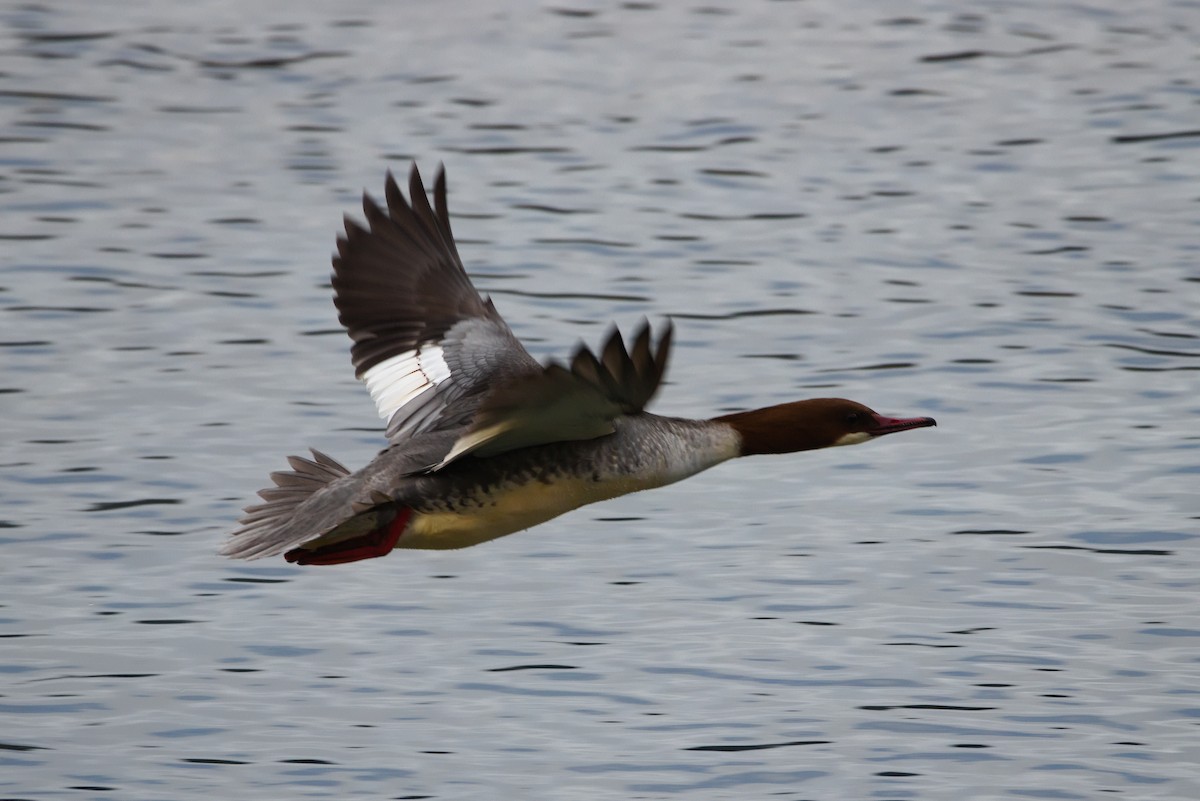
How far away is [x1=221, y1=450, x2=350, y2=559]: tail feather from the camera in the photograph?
19.7ft

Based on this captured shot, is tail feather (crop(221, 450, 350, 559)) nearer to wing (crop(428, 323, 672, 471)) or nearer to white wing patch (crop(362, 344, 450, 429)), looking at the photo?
white wing patch (crop(362, 344, 450, 429))

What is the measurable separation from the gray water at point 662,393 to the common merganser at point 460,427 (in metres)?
0.64

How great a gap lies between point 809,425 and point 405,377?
132 centimetres

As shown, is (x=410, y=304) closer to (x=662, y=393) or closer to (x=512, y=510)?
(x=512, y=510)

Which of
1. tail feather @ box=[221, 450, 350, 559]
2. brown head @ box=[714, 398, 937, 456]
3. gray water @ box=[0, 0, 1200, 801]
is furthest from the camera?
brown head @ box=[714, 398, 937, 456]

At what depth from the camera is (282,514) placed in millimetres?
6273

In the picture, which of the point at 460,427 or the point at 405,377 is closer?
the point at 460,427

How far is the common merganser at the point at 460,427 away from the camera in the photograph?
222 inches

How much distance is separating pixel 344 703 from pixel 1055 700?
223cm

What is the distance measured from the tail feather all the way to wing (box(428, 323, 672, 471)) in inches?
19.6

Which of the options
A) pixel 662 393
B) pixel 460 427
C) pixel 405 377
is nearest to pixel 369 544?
pixel 460 427

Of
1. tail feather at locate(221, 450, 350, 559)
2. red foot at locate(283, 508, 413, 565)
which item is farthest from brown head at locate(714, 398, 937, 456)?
tail feather at locate(221, 450, 350, 559)

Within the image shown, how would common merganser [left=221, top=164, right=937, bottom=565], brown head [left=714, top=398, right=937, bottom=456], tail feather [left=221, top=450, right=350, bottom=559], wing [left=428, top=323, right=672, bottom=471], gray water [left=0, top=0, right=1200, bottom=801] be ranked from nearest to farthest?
wing [left=428, top=323, right=672, bottom=471] < common merganser [left=221, top=164, right=937, bottom=565] < tail feather [left=221, top=450, right=350, bottom=559] < gray water [left=0, top=0, right=1200, bottom=801] < brown head [left=714, top=398, right=937, bottom=456]

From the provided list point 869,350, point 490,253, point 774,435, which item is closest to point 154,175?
point 490,253
